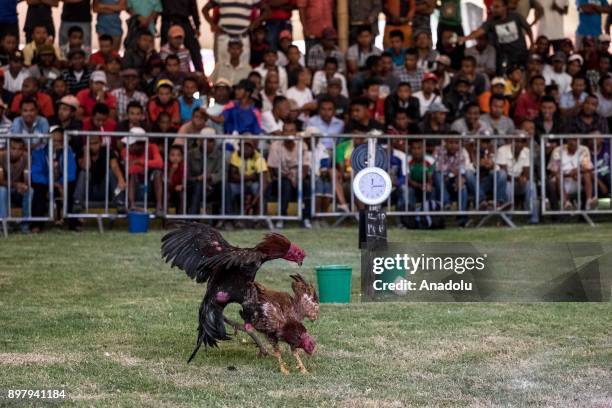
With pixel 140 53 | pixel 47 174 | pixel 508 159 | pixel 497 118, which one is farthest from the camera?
pixel 140 53

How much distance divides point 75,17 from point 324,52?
11.9 ft

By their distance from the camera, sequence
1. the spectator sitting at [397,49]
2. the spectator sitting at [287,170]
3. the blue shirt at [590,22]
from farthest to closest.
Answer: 1. the blue shirt at [590,22]
2. the spectator sitting at [397,49]
3. the spectator sitting at [287,170]

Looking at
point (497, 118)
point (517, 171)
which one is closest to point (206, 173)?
point (517, 171)

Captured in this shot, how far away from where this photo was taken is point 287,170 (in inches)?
653

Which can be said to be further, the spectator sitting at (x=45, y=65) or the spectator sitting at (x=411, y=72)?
the spectator sitting at (x=411, y=72)

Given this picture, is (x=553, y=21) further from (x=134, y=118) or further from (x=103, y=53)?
(x=134, y=118)

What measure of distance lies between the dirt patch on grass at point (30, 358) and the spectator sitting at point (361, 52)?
11840 millimetres

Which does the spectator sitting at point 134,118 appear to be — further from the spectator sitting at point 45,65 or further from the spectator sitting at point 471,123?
the spectator sitting at point 471,123

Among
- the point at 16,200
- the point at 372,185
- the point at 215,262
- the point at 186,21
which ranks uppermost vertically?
the point at 186,21

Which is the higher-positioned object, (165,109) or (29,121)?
(165,109)

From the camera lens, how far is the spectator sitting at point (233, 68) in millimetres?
18703

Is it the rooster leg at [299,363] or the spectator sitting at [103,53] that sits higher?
the spectator sitting at [103,53]

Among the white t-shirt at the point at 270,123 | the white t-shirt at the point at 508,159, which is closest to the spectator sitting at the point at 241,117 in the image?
the white t-shirt at the point at 270,123

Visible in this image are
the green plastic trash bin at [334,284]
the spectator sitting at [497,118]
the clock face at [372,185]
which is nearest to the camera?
the green plastic trash bin at [334,284]
